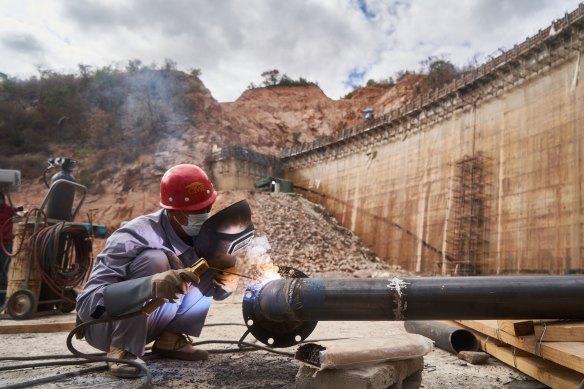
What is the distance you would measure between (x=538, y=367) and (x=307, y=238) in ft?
53.6

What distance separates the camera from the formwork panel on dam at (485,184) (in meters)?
12.1

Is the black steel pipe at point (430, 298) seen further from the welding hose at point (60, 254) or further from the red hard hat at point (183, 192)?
the welding hose at point (60, 254)

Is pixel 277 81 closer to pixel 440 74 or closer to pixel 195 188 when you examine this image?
pixel 440 74

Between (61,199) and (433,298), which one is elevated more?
(61,199)

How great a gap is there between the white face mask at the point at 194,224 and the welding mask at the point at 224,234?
0.26ft

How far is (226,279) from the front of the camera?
2.51 metres

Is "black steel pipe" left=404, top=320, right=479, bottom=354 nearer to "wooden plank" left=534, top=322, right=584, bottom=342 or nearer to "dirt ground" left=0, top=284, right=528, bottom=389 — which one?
"dirt ground" left=0, top=284, right=528, bottom=389

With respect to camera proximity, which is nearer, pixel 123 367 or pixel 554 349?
pixel 554 349

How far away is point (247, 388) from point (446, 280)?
120cm

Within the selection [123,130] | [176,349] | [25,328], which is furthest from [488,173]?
[123,130]

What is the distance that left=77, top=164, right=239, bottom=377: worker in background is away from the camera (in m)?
1.94

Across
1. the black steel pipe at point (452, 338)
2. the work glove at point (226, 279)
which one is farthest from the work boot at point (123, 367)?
the black steel pipe at point (452, 338)

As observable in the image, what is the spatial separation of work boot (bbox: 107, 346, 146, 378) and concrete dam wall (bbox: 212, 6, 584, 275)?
12635 millimetres

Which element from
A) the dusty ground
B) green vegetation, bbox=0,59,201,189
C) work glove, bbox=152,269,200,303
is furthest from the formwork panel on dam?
green vegetation, bbox=0,59,201,189
